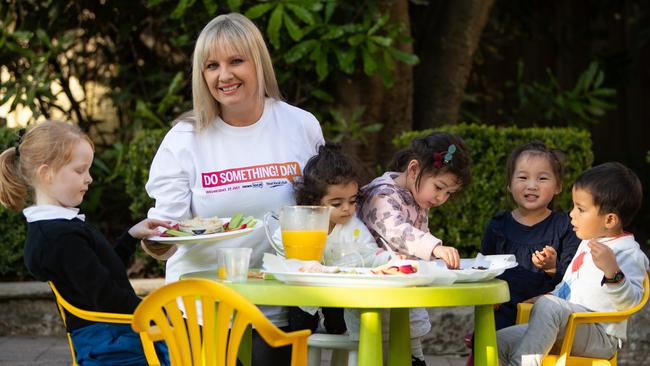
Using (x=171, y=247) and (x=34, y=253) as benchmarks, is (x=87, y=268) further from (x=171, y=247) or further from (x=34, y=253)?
(x=171, y=247)

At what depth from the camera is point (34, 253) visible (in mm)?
3135

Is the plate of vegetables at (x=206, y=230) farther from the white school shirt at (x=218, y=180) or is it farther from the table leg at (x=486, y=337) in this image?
the table leg at (x=486, y=337)

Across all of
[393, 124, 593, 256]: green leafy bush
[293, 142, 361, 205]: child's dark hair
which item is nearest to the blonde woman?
[293, 142, 361, 205]: child's dark hair

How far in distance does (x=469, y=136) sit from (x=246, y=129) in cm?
266

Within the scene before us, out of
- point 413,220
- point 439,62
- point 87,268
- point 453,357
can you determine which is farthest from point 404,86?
point 87,268

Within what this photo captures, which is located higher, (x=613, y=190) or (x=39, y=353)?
(x=613, y=190)

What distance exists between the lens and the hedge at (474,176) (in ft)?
19.4

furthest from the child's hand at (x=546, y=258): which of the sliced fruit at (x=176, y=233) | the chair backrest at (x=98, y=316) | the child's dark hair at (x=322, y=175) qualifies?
the chair backrest at (x=98, y=316)

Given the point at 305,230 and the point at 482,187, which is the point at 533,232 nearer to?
the point at 305,230

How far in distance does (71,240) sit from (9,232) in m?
3.25

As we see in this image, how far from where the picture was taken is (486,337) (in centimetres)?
309

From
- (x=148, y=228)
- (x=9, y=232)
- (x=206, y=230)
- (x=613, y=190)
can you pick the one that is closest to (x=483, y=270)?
(x=613, y=190)

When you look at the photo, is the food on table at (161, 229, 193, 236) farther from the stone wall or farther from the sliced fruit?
the stone wall

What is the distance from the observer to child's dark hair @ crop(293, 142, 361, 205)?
11.0ft
